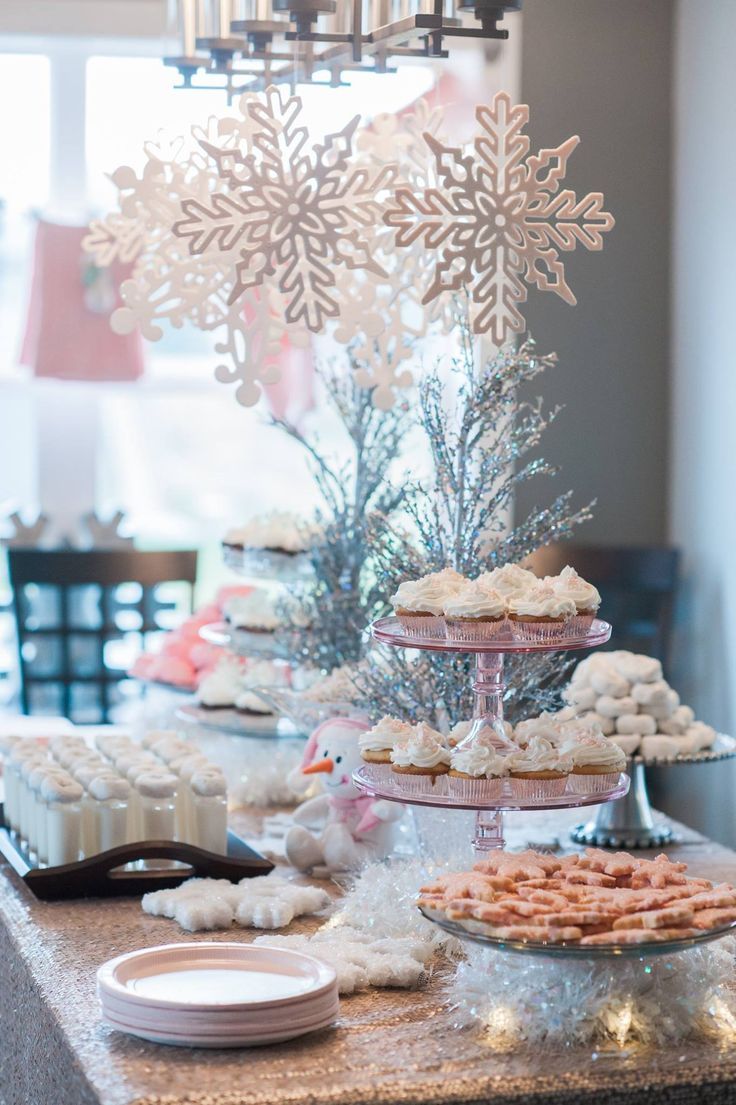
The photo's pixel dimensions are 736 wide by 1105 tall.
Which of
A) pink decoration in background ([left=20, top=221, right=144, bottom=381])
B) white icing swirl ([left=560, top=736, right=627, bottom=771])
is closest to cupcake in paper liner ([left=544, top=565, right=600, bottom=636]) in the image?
white icing swirl ([left=560, top=736, right=627, bottom=771])

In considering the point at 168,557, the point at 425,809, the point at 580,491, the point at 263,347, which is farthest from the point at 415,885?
the point at 580,491

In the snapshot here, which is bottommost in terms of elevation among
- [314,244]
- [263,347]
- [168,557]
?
[168,557]

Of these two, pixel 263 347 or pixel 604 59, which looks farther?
pixel 604 59

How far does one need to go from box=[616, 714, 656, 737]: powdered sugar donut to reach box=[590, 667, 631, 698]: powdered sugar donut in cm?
6

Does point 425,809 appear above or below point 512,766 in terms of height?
below

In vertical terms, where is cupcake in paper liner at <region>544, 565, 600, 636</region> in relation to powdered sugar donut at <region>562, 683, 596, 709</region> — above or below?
above

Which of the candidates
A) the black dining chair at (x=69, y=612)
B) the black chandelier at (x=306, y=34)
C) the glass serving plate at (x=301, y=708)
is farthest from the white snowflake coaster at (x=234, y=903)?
the black dining chair at (x=69, y=612)

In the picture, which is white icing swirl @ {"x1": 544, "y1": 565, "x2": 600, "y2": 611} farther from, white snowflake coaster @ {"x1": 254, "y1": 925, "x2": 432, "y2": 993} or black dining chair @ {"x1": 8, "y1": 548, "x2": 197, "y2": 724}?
black dining chair @ {"x1": 8, "y1": 548, "x2": 197, "y2": 724}

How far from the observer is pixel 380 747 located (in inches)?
69.0

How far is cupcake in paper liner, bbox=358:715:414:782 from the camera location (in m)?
1.74

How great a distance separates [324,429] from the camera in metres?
5.46

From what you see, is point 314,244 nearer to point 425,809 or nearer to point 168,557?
point 425,809

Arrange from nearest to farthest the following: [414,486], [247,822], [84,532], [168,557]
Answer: [414,486] < [247,822] < [168,557] < [84,532]

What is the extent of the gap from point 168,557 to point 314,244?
1944 mm
